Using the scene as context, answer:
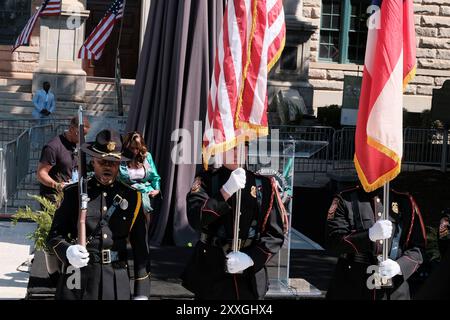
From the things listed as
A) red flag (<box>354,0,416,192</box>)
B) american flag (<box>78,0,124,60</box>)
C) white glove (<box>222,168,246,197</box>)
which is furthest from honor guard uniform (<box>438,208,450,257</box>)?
american flag (<box>78,0,124,60</box>)

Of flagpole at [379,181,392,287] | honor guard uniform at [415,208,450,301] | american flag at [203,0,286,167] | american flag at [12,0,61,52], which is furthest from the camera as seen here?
american flag at [12,0,61,52]

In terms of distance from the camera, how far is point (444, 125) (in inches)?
896

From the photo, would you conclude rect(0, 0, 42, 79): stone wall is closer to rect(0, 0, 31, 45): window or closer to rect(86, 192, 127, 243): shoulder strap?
rect(0, 0, 31, 45): window

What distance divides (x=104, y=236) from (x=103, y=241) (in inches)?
1.3

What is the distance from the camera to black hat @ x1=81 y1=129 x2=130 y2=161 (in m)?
6.49

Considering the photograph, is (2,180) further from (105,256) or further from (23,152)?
(105,256)

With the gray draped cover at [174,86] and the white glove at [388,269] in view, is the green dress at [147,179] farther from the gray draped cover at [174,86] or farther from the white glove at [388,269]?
the white glove at [388,269]

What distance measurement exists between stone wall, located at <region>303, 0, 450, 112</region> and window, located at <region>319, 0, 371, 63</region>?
49 centimetres

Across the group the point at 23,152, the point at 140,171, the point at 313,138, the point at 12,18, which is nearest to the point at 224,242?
the point at 140,171

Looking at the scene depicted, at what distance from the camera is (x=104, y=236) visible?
642cm

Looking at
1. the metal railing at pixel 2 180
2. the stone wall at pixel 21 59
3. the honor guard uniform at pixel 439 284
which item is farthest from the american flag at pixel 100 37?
the honor guard uniform at pixel 439 284
